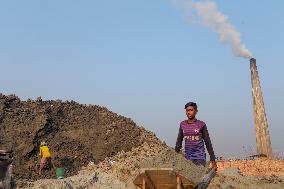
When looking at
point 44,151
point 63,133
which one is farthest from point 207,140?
point 63,133

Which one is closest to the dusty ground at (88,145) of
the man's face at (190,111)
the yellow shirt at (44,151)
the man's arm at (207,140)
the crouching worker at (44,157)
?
the crouching worker at (44,157)

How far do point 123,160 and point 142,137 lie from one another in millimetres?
3328

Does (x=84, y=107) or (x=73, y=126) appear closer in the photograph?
(x=73, y=126)

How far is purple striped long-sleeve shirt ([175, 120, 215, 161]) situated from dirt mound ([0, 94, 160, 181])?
10267 millimetres

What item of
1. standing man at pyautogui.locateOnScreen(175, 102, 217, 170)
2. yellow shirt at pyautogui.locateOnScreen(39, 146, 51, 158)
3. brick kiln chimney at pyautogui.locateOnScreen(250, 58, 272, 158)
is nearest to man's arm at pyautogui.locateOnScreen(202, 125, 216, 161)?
standing man at pyautogui.locateOnScreen(175, 102, 217, 170)

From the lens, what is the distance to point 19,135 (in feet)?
63.2

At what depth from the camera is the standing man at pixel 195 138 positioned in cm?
697

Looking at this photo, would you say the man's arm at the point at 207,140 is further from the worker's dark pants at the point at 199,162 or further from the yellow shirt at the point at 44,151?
the yellow shirt at the point at 44,151

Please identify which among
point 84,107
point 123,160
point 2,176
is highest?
point 84,107

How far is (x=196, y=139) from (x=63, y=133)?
14.2 meters

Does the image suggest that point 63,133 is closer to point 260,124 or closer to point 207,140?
point 260,124

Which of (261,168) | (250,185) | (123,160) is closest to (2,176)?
(123,160)

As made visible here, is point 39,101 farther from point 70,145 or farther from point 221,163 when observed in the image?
point 221,163

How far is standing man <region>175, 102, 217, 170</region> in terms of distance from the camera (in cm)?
697
